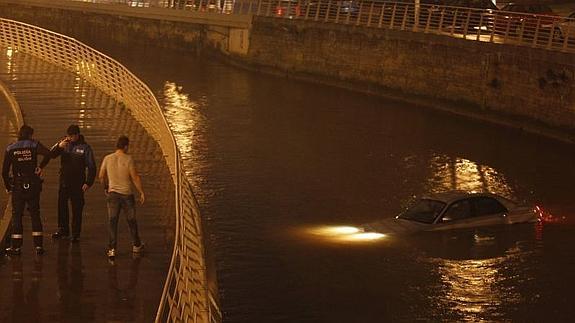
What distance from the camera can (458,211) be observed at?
75.7ft

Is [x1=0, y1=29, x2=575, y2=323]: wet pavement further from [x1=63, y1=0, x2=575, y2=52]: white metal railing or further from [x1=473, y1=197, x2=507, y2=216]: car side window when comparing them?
[x1=63, y1=0, x2=575, y2=52]: white metal railing

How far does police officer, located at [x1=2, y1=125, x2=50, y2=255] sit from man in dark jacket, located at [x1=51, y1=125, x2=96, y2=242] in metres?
0.52

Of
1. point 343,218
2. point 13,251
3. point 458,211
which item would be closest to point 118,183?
point 13,251

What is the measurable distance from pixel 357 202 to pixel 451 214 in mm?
3779

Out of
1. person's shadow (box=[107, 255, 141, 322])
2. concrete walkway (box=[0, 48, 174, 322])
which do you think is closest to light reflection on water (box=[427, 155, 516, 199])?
concrete walkway (box=[0, 48, 174, 322])

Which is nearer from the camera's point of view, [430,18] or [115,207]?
[115,207]

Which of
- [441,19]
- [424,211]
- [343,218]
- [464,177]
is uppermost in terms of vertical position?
[441,19]

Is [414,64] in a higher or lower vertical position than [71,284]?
lower

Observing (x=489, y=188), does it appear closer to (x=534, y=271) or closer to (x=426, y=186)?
(x=426, y=186)

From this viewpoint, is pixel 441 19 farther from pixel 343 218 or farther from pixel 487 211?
pixel 487 211

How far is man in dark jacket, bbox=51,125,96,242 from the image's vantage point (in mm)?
14453

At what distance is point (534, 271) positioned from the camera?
20.6m

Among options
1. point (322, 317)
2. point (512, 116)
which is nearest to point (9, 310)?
point (322, 317)

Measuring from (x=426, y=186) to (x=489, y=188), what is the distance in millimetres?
1584
